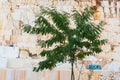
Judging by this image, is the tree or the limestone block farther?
the limestone block

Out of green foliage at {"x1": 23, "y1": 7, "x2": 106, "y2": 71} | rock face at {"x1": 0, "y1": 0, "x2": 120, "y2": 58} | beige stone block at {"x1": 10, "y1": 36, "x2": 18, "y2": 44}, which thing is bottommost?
green foliage at {"x1": 23, "y1": 7, "x2": 106, "y2": 71}

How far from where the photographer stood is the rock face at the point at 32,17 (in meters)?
11.0

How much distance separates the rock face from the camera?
11.0m

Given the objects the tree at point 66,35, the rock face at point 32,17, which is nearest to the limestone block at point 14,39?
the rock face at point 32,17

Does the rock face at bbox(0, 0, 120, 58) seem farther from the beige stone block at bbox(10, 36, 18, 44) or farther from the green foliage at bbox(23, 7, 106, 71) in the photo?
the green foliage at bbox(23, 7, 106, 71)

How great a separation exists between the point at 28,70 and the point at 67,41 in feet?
11.8

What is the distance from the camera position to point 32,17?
37.1ft

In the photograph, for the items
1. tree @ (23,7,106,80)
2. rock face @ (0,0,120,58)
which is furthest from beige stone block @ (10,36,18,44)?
tree @ (23,7,106,80)

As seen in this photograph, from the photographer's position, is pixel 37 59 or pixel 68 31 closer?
pixel 68 31

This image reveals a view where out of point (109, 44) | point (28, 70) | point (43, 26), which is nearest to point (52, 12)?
point (43, 26)

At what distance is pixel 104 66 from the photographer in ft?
35.6

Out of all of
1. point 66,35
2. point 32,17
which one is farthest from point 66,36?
point 32,17

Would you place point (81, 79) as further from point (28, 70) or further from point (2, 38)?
point (2, 38)

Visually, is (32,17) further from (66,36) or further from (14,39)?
(66,36)
